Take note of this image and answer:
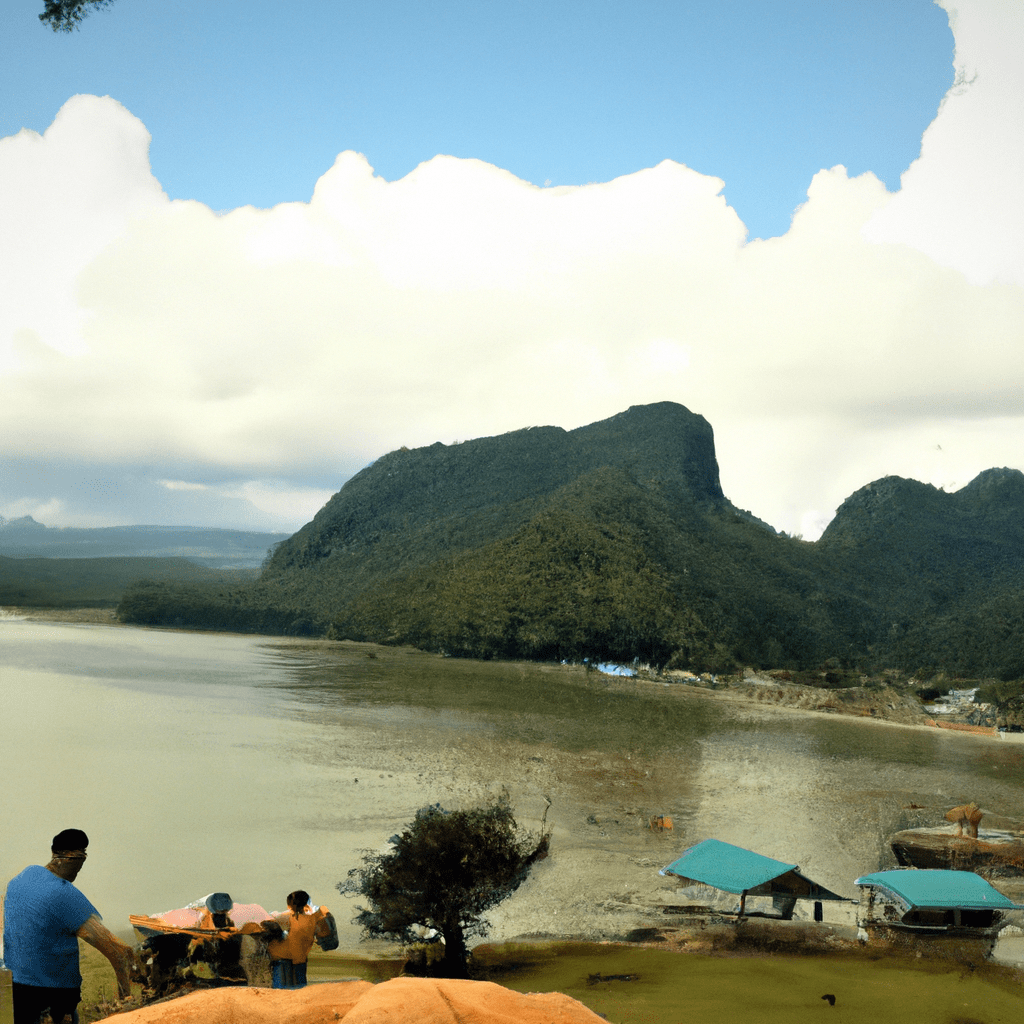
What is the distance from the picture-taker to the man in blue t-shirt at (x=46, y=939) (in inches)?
187

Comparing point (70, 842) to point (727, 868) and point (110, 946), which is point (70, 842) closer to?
point (110, 946)

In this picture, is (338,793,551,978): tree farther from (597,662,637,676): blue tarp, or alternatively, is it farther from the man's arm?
(597,662,637,676): blue tarp

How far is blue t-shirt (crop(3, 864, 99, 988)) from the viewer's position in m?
4.75

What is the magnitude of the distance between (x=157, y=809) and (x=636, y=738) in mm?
23868

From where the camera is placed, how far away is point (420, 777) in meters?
28.9

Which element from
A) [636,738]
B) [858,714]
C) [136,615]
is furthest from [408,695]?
[136,615]

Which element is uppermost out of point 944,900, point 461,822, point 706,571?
point 706,571

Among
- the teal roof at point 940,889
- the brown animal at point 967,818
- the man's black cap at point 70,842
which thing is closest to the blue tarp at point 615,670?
the brown animal at point 967,818

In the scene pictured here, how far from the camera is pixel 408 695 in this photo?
49.8 metres

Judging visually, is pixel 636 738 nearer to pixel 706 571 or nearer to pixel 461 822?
pixel 461 822

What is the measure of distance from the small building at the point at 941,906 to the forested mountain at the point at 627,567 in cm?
5490

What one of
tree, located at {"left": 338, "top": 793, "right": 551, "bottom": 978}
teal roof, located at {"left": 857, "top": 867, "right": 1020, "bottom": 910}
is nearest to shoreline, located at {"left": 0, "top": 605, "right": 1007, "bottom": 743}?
teal roof, located at {"left": 857, "top": 867, "right": 1020, "bottom": 910}

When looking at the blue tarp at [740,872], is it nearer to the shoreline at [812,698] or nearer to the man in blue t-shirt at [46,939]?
the man in blue t-shirt at [46,939]

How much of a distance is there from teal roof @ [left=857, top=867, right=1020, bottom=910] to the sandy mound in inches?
461
